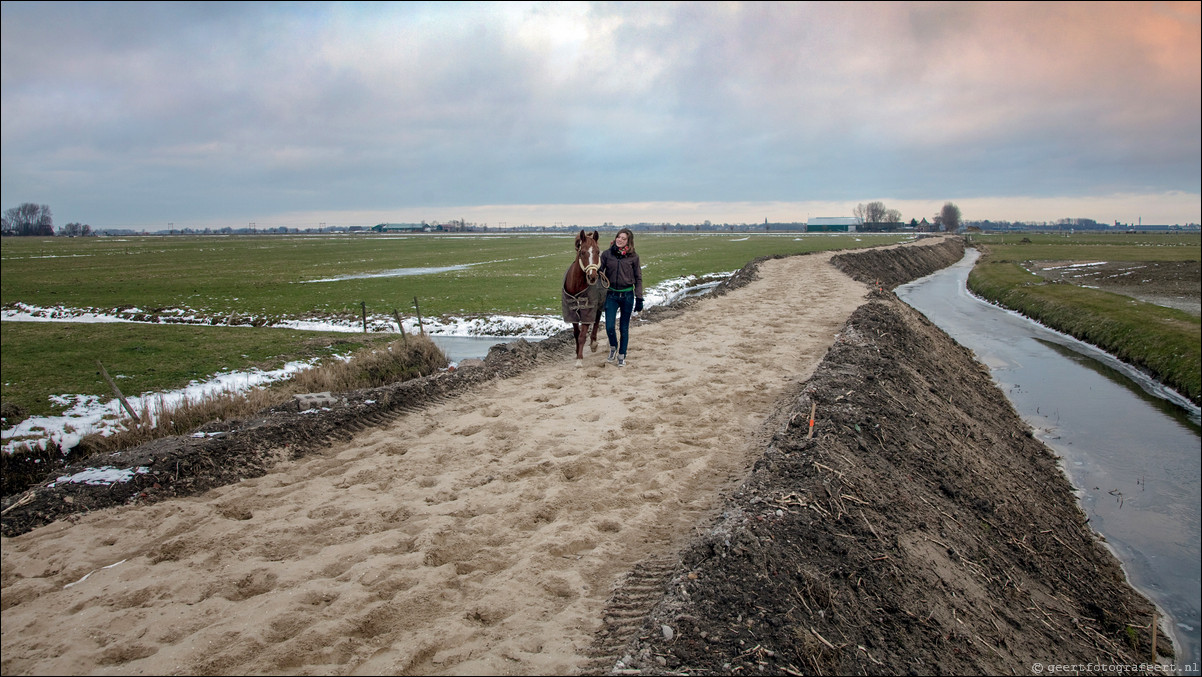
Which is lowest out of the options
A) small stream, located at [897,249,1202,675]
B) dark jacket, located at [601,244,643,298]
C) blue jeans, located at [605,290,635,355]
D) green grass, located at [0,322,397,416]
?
Answer: small stream, located at [897,249,1202,675]

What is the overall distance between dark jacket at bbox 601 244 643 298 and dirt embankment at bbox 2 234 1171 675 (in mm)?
2199

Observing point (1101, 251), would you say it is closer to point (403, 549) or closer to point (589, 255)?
point (589, 255)

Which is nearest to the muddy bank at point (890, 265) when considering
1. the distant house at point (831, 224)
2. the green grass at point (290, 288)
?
the green grass at point (290, 288)

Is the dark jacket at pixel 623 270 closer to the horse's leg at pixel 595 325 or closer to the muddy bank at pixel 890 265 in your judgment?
the horse's leg at pixel 595 325

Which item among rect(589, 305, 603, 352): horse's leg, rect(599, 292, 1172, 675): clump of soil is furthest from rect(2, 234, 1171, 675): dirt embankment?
rect(589, 305, 603, 352): horse's leg

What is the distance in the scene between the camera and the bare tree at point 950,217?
174875 mm

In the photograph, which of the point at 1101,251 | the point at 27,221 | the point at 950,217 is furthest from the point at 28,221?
the point at 950,217

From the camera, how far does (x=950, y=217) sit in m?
175

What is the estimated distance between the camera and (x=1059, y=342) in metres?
19.5

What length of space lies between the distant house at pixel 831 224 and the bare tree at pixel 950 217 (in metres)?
31.8

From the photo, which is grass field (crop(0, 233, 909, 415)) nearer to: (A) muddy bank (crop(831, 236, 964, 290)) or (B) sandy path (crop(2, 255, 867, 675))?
(A) muddy bank (crop(831, 236, 964, 290))

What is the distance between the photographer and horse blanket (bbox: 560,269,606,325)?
11149 mm

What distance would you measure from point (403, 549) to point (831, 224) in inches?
7016

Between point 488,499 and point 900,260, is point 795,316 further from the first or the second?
point 900,260
